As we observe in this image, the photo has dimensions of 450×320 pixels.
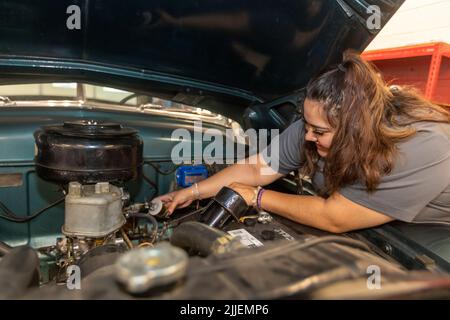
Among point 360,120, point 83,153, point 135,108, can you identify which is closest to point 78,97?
point 135,108

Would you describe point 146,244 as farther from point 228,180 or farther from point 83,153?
point 228,180

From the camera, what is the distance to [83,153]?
0.83 meters

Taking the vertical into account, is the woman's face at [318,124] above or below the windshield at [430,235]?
above

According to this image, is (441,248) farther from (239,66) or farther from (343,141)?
(239,66)

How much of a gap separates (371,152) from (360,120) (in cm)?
10

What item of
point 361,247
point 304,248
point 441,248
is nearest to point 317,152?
point 441,248

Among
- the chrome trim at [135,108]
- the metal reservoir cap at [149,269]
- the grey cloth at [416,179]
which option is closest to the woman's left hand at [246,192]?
the grey cloth at [416,179]

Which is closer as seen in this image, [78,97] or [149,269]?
[149,269]

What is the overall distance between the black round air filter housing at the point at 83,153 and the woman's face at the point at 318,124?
1.76 ft

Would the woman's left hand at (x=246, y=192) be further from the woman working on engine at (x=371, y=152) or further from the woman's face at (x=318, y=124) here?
the woman's face at (x=318, y=124)

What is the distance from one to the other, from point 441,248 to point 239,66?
86cm

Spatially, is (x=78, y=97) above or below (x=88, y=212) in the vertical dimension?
above

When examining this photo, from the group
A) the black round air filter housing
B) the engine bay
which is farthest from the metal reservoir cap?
the black round air filter housing

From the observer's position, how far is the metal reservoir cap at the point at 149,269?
31 centimetres
